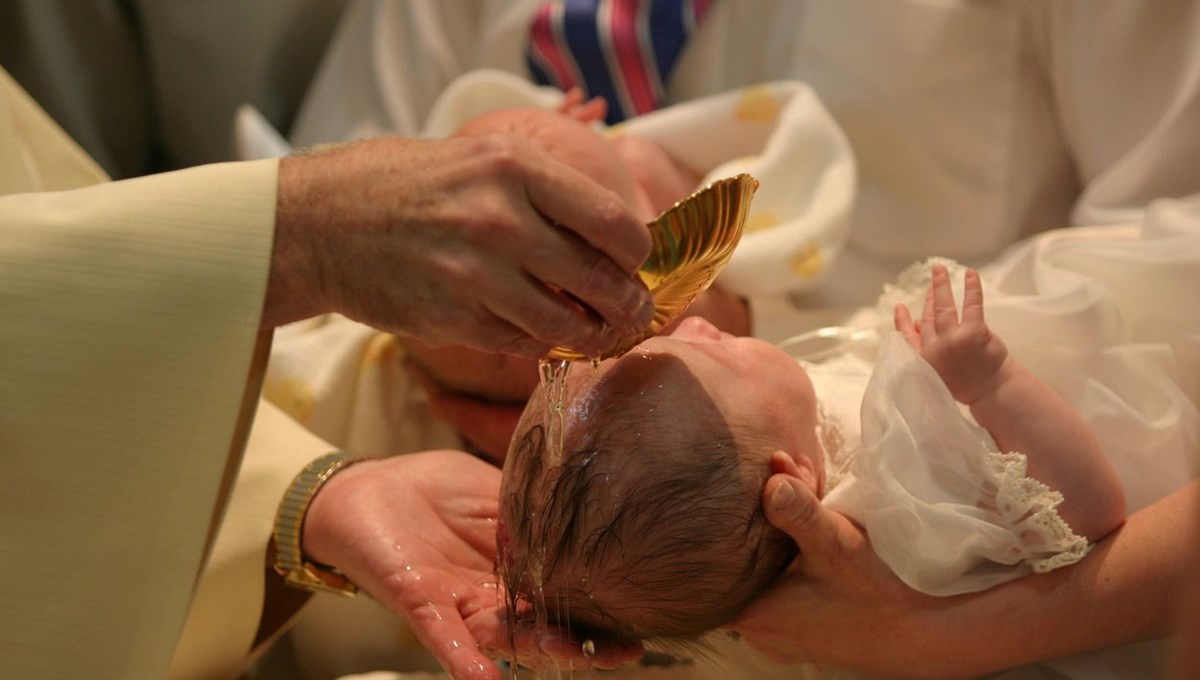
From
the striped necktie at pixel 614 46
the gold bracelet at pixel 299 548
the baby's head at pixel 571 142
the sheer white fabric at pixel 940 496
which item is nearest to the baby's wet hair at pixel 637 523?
the sheer white fabric at pixel 940 496

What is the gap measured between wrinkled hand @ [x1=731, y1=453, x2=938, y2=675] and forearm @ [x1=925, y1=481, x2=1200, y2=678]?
0.03 meters

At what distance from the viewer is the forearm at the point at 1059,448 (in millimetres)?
1079

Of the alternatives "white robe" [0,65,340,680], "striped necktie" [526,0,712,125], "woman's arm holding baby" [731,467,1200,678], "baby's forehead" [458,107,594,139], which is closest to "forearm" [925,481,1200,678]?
"woman's arm holding baby" [731,467,1200,678]

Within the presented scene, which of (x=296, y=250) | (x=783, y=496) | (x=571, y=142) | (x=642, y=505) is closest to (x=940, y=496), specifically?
(x=783, y=496)

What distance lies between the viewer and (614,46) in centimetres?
195

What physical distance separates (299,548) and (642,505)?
20.3 inches

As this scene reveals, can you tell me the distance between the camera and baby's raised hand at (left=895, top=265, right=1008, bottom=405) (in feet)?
3.60

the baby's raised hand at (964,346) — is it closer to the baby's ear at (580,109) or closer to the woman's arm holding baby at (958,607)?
the woman's arm holding baby at (958,607)

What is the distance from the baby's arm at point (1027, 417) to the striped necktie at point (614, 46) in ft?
3.22

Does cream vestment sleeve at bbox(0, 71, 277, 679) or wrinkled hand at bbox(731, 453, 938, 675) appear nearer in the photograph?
cream vestment sleeve at bbox(0, 71, 277, 679)

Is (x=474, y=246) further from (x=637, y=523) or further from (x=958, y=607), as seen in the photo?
A: (x=958, y=607)

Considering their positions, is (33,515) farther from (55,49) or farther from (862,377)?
(55,49)

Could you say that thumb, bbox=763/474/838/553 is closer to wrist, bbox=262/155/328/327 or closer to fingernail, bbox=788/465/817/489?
fingernail, bbox=788/465/817/489

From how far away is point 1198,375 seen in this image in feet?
4.04
